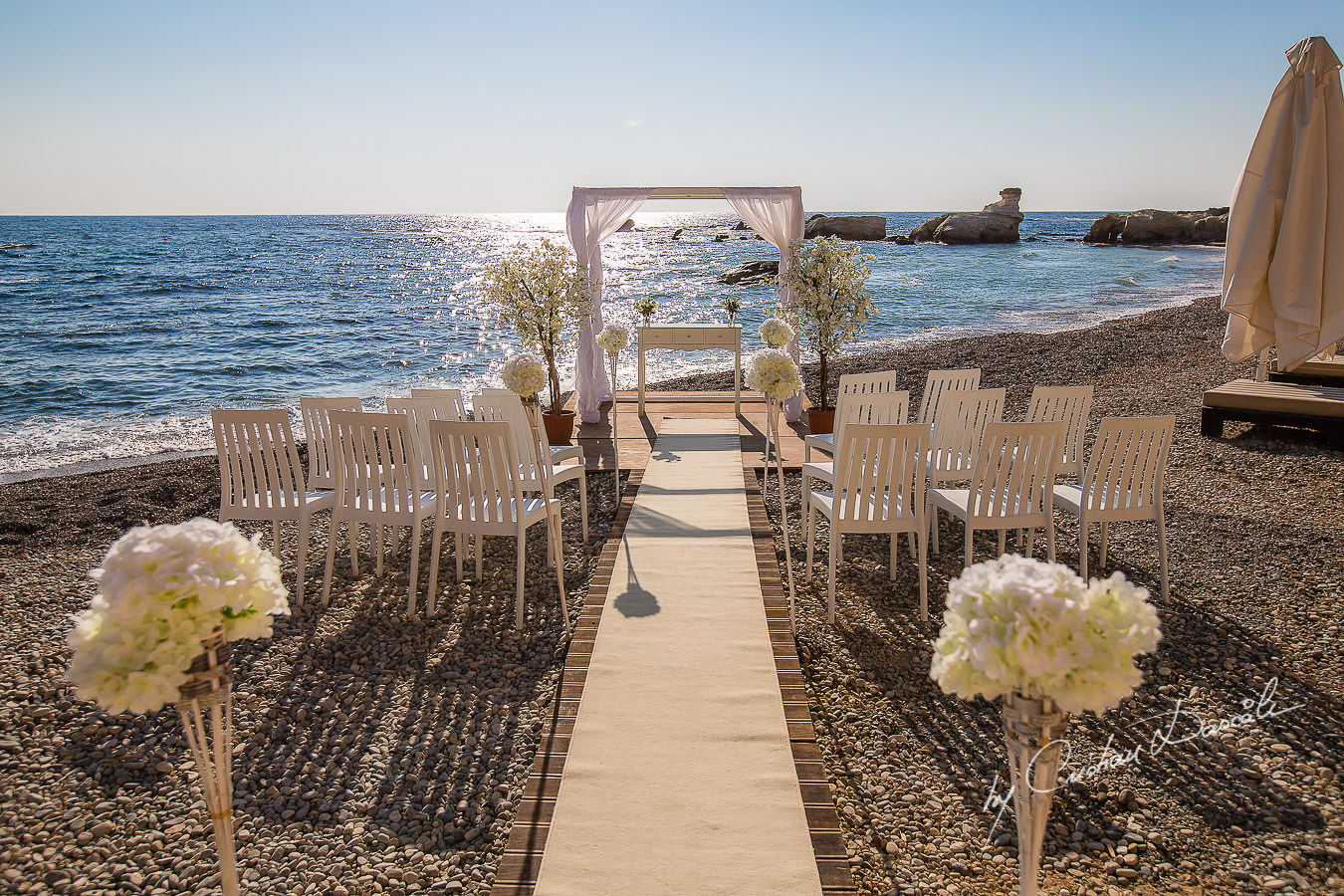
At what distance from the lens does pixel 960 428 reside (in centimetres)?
510

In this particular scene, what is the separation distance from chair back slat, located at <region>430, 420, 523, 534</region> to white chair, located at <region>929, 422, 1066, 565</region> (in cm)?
253

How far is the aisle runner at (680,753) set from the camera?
87.3 inches

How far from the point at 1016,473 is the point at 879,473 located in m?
0.79

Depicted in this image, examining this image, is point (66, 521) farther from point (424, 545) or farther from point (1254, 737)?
point (1254, 737)

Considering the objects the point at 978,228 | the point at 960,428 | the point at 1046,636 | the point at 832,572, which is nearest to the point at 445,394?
the point at 832,572

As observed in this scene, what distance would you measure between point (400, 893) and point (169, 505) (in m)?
5.72

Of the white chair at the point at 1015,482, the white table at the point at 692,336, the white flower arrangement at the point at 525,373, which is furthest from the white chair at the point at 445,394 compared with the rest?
the white table at the point at 692,336

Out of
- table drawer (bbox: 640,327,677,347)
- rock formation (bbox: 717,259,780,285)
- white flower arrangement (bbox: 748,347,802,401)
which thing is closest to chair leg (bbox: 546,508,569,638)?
white flower arrangement (bbox: 748,347,802,401)

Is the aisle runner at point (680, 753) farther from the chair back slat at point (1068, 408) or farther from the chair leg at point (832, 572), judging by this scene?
the chair back slat at point (1068, 408)

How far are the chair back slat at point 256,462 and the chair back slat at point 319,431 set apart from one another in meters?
0.26

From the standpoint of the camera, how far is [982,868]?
2.34 metres

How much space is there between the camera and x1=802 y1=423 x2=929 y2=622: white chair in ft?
12.7

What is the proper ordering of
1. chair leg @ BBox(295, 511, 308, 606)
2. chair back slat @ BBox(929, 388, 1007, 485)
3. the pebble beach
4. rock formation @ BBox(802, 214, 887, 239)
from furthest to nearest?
rock formation @ BBox(802, 214, 887, 239), chair back slat @ BBox(929, 388, 1007, 485), chair leg @ BBox(295, 511, 308, 606), the pebble beach

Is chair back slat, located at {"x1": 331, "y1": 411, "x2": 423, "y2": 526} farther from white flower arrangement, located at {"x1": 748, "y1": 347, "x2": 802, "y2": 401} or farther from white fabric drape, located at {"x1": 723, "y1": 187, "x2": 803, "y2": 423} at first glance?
white fabric drape, located at {"x1": 723, "y1": 187, "x2": 803, "y2": 423}
